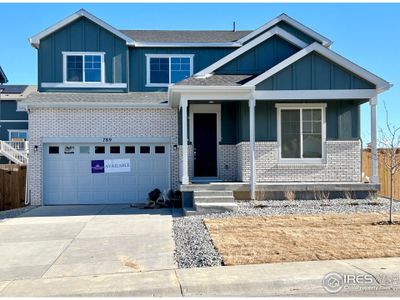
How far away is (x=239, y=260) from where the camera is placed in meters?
7.07

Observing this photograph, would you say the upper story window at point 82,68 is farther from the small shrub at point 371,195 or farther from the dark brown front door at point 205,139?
the small shrub at point 371,195

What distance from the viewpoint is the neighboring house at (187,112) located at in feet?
44.6

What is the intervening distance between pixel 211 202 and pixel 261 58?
6.10m

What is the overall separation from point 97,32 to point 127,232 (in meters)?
10.8

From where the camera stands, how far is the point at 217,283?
233 inches

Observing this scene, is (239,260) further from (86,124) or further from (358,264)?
(86,124)

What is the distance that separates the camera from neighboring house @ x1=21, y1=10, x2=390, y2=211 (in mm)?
13586

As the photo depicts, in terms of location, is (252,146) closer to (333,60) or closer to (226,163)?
(226,163)

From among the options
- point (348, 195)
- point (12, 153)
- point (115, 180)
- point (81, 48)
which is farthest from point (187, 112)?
point (12, 153)

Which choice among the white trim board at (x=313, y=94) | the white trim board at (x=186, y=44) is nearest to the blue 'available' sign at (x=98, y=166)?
the white trim board at (x=186, y=44)

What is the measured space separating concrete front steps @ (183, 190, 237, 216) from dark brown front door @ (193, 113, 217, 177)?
10.7ft

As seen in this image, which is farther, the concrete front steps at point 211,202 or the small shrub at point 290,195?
the small shrub at point 290,195

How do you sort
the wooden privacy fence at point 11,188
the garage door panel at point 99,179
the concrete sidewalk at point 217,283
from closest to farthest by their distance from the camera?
the concrete sidewalk at point 217,283 < the wooden privacy fence at point 11,188 < the garage door panel at point 99,179

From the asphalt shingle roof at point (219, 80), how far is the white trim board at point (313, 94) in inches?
33.5
